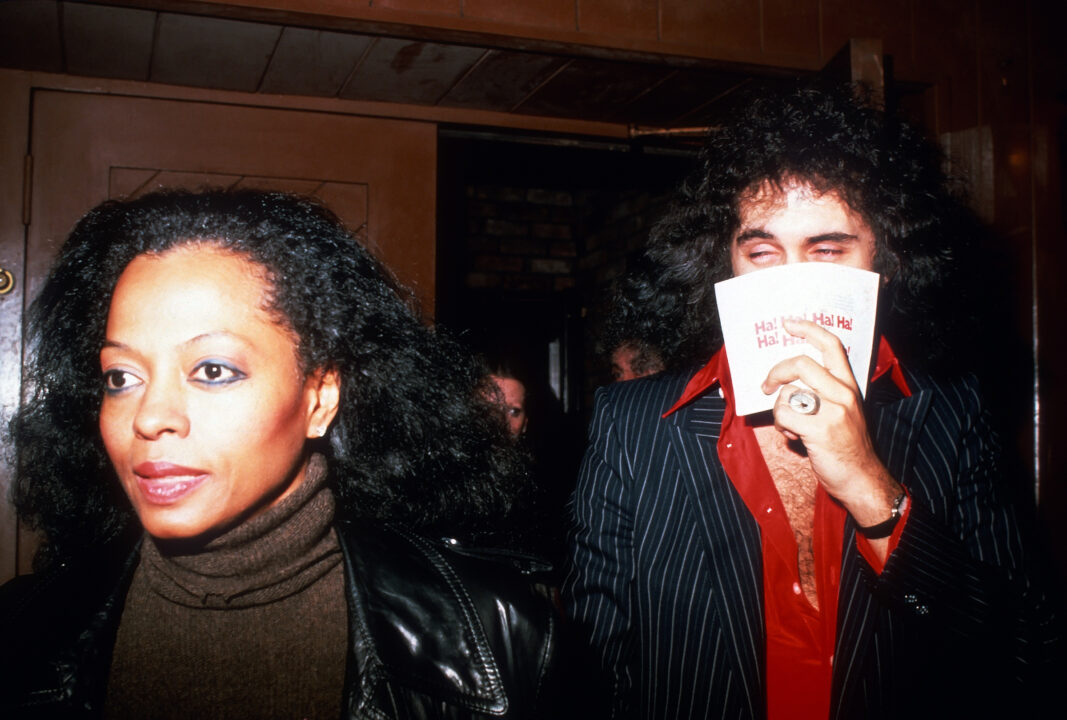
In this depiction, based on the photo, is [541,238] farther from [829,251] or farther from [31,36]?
[829,251]

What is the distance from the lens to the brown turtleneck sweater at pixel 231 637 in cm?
101

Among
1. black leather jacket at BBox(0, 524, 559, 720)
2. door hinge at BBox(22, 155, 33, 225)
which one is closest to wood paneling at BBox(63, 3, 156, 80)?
door hinge at BBox(22, 155, 33, 225)

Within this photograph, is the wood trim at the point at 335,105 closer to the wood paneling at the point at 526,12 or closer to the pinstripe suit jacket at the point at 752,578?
the wood paneling at the point at 526,12

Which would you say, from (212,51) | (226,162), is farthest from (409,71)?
(226,162)

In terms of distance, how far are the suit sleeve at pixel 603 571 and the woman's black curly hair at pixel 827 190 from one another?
0.41m

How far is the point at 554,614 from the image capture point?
113 cm

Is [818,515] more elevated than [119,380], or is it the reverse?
[119,380]

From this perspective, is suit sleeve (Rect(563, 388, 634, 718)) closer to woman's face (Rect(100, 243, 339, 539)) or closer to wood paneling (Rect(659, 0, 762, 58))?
woman's face (Rect(100, 243, 339, 539))

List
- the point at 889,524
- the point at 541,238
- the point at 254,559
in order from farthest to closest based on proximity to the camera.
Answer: the point at 541,238
the point at 889,524
the point at 254,559

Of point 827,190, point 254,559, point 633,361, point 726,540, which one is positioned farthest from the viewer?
point 633,361

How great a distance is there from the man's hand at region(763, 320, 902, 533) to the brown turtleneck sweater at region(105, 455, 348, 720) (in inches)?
31.1

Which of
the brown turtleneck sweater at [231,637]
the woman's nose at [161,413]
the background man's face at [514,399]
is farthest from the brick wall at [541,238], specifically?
the woman's nose at [161,413]

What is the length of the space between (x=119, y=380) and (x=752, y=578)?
1.08 metres

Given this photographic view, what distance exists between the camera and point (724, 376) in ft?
4.54
